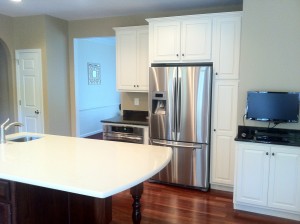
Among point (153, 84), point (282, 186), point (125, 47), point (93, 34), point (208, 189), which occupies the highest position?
point (93, 34)

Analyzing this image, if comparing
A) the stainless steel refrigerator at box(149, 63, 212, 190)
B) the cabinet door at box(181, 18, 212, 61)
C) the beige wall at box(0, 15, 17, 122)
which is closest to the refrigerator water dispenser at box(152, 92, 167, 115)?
the stainless steel refrigerator at box(149, 63, 212, 190)

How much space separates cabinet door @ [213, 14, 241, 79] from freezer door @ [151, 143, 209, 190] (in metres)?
1.03

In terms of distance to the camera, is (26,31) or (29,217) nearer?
(29,217)

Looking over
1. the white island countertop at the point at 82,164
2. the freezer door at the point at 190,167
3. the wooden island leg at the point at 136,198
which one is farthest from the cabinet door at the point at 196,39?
the wooden island leg at the point at 136,198

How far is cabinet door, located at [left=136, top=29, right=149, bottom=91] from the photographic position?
4145mm

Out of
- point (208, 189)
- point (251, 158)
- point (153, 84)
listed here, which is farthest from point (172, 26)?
point (208, 189)

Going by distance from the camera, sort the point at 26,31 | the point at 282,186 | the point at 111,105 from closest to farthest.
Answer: the point at 282,186 → the point at 26,31 → the point at 111,105

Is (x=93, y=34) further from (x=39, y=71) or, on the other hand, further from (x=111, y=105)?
(x=111, y=105)

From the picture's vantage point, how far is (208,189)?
3.70 meters

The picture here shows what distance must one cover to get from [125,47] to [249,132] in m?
2.29

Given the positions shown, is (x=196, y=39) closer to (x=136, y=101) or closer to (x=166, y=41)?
(x=166, y=41)

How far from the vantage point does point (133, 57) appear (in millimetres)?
4227

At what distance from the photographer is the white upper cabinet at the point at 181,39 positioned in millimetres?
3527

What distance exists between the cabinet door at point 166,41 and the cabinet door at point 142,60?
0.34 m
